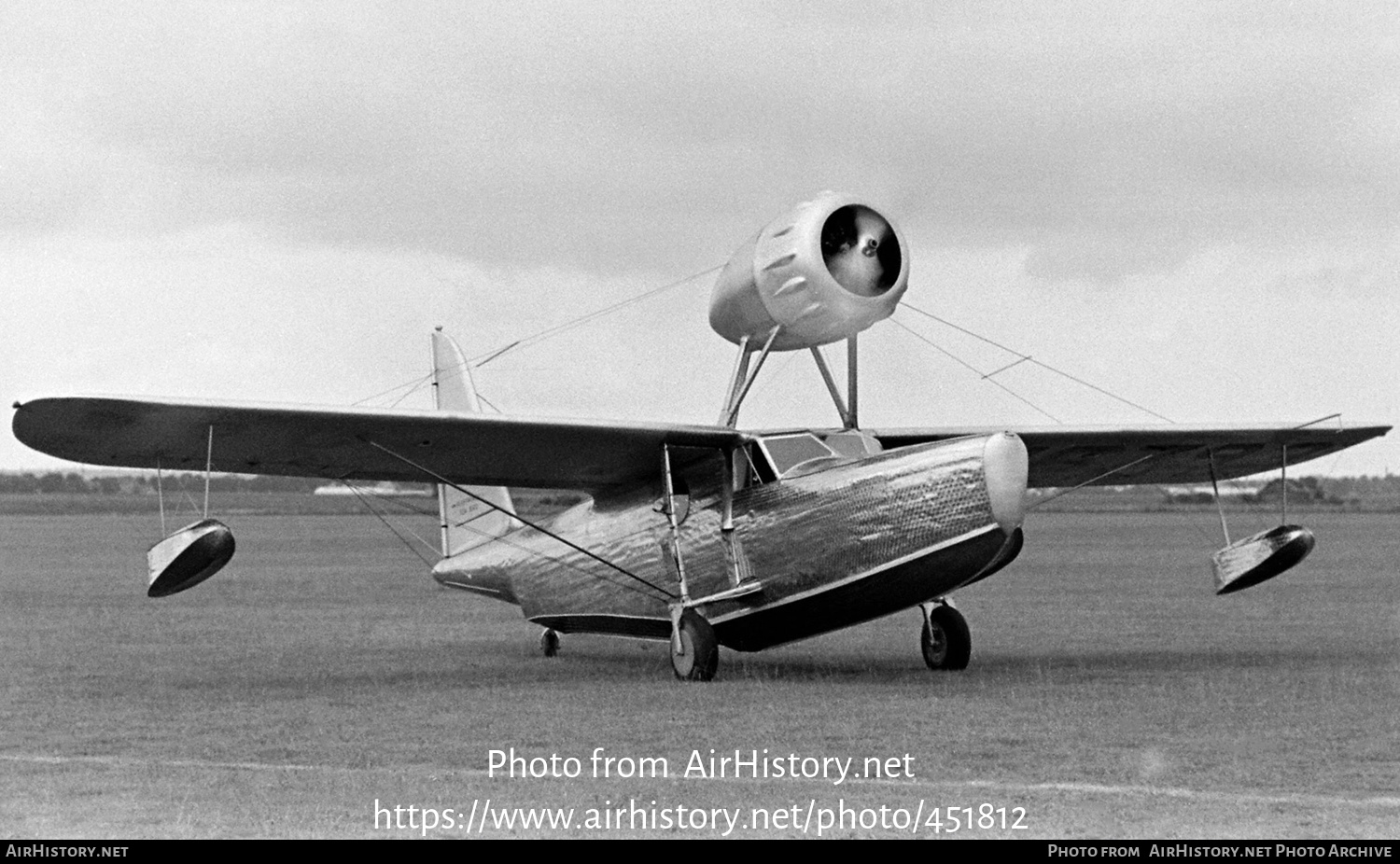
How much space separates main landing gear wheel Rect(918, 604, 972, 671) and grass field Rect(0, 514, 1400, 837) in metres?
0.24

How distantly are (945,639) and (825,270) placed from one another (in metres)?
3.53

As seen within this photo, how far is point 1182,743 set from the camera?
1090 centimetres

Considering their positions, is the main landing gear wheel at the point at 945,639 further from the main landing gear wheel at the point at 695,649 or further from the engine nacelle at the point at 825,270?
the engine nacelle at the point at 825,270

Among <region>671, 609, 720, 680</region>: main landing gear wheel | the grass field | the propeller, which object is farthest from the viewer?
the propeller

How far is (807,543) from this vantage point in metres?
14.9

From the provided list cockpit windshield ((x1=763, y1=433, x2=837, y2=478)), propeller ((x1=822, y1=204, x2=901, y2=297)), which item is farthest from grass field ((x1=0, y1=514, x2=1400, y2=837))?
propeller ((x1=822, y1=204, x2=901, y2=297))

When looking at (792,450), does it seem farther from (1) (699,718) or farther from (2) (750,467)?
(1) (699,718)

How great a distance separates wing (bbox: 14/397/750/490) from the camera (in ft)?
44.6

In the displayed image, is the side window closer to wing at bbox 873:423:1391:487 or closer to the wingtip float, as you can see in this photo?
wing at bbox 873:423:1391:487

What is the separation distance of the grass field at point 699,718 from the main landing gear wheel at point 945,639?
0.24 metres

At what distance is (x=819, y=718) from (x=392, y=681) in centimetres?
463

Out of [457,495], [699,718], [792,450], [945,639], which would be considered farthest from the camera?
[457,495]

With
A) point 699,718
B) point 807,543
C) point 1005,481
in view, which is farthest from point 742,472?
point 699,718
